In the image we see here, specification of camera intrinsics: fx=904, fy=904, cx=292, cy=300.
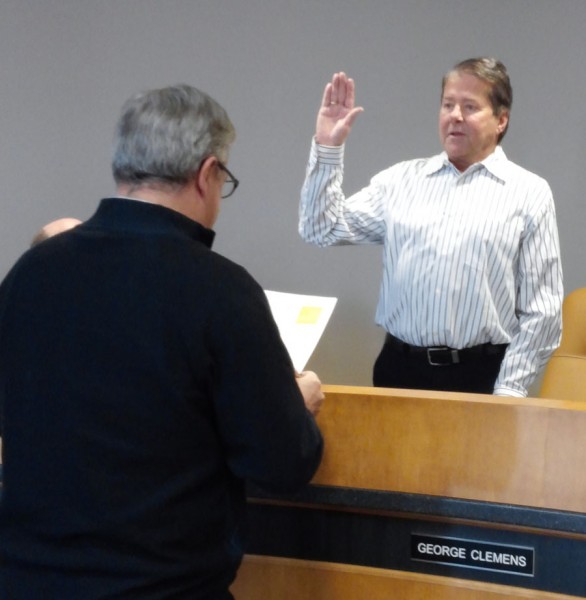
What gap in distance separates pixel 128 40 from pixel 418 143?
124 centimetres

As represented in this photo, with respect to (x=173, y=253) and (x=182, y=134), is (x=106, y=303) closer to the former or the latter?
(x=173, y=253)

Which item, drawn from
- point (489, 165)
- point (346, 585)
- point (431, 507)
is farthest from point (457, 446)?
point (489, 165)

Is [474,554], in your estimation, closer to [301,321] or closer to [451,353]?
[301,321]

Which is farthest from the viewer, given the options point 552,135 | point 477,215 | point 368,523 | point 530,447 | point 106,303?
point 552,135

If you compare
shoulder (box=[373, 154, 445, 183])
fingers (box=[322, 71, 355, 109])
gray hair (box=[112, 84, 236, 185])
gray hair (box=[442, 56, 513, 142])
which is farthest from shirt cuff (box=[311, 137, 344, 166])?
gray hair (box=[112, 84, 236, 185])

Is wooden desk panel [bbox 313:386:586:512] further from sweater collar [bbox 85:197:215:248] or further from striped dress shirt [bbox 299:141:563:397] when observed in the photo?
striped dress shirt [bbox 299:141:563:397]

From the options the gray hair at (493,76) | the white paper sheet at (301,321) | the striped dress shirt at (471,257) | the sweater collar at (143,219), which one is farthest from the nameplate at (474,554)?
the gray hair at (493,76)

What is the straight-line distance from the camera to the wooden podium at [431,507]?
1425mm

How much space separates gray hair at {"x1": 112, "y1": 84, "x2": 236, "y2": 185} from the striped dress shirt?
0.98m

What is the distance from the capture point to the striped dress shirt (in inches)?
89.3

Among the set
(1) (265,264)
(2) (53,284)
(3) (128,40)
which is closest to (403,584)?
(2) (53,284)

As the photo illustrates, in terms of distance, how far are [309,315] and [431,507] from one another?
0.41 meters

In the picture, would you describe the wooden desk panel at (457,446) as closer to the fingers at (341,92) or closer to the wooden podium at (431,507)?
the wooden podium at (431,507)

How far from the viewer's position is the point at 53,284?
3.99 feet
